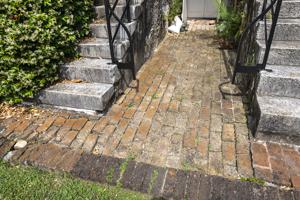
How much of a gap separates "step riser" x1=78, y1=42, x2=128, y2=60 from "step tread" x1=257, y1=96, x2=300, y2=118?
69.5 inches

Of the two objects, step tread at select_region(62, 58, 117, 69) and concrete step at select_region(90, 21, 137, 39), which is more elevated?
concrete step at select_region(90, 21, 137, 39)

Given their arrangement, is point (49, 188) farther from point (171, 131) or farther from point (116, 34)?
point (116, 34)

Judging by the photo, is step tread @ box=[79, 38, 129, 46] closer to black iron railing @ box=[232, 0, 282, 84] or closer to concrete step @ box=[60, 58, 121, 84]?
concrete step @ box=[60, 58, 121, 84]

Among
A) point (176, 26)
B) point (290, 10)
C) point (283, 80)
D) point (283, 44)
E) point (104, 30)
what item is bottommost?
point (176, 26)

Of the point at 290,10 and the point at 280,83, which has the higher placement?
the point at 290,10

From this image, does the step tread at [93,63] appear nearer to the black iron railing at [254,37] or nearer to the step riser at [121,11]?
the step riser at [121,11]

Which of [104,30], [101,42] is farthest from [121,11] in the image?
[101,42]

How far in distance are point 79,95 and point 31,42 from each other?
29.9 inches

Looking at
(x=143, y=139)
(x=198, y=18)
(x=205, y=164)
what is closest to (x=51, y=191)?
(x=143, y=139)

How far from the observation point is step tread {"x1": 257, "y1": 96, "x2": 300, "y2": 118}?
221 cm

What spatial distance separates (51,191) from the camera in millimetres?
1874

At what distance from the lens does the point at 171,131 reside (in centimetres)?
253

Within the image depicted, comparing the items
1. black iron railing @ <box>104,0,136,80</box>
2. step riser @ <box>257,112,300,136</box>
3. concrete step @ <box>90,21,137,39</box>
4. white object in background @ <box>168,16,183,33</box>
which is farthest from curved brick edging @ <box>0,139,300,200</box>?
white object in background @ <box>168,16,183,33</box>

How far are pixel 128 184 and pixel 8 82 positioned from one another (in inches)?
71.3
